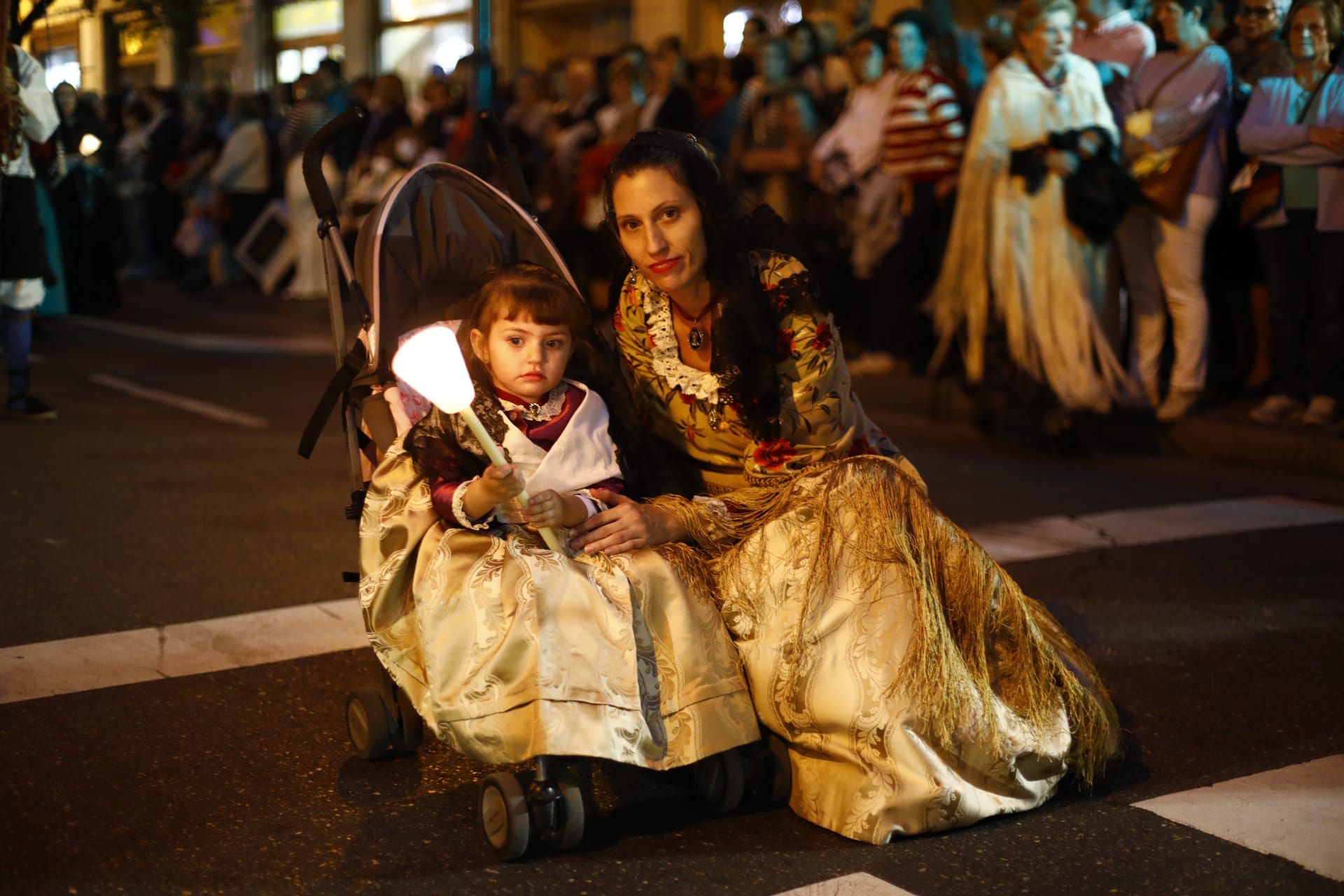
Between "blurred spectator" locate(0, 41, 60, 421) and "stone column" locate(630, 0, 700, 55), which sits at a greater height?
"stone column" locate(630, 0, 700, 55)

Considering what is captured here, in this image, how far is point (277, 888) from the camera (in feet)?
10.0

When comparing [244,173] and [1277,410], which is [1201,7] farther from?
[244,173]

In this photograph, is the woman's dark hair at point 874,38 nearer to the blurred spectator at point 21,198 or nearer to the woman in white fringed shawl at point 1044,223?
the woman in white fringed shawl at point 1044,223

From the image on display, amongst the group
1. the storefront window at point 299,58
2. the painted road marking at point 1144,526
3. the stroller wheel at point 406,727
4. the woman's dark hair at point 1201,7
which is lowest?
the painted road marking at point 1144,526

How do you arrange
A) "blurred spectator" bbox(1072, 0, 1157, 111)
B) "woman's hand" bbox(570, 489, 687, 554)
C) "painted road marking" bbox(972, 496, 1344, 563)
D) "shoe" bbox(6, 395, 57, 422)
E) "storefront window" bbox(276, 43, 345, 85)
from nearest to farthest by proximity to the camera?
"woman's hand" bbox(570, 489, 687, 554) < "painted road marking" bbox(972, 496, 1344, 563) < "blurred spectator" bbox(1072, 0, 1157, 111) < "shoe" bbox(6, 395, 57, 422) < "storefront window" bbox(276, 43, 345, 85)

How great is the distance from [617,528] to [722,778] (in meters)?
0.57

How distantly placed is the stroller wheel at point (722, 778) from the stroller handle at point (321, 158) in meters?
1.64

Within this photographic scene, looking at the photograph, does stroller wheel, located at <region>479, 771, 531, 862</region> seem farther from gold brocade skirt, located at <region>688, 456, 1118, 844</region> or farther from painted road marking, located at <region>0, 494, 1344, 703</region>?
painted road marking, located at <region>0, 494, 1344, 703</region>

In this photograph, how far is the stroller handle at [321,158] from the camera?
3971mm

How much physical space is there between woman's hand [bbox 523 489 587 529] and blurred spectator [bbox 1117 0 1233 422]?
17.6 feet

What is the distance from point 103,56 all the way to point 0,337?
19.0m

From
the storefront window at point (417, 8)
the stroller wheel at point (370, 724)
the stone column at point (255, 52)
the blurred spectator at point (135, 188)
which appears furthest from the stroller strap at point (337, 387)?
the stone column at point (255, 52)

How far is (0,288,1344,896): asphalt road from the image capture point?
3.14m

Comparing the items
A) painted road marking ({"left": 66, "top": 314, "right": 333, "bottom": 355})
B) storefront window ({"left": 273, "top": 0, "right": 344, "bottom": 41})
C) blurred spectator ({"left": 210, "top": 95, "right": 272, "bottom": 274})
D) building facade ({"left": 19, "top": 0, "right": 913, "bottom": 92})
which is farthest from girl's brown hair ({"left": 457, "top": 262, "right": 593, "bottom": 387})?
storefront window ({"left": 273, "top": 0, "right": 344, "bottom": 41})
